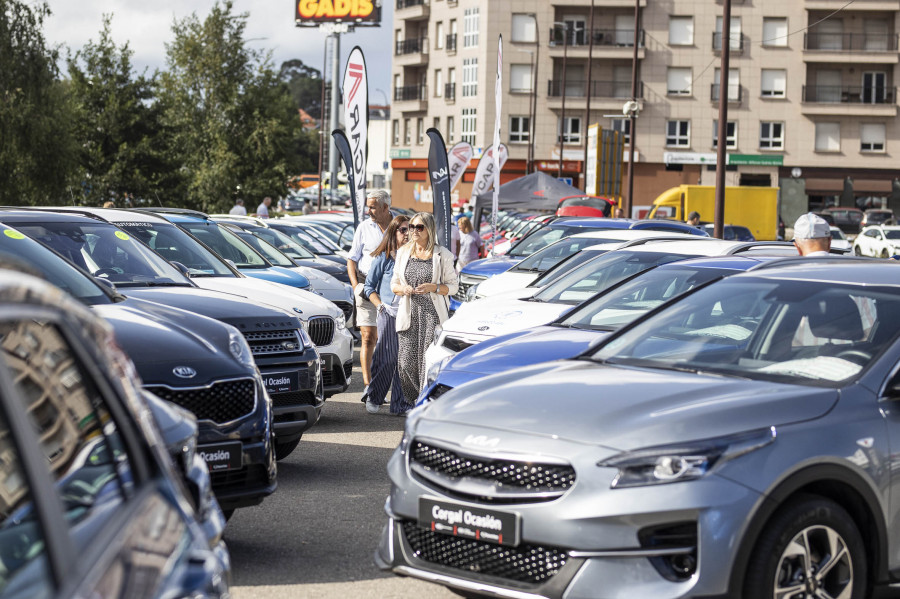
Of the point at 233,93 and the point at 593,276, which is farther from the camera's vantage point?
the point at 233,93

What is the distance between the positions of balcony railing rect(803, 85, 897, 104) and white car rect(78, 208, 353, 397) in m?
71.8

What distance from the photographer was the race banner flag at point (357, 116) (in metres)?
19.0

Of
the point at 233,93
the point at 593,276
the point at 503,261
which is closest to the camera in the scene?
the point at 593,276

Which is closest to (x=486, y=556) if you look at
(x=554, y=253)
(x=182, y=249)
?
(x=182, y=249)

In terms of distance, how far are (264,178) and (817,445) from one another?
44596 millimetres

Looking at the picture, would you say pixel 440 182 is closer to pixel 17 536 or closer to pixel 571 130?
pixel 17 536

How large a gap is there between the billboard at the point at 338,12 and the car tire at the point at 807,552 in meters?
74.5

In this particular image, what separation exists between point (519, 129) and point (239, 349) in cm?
7499

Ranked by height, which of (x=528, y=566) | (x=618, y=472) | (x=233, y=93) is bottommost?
(x=528, y=566)

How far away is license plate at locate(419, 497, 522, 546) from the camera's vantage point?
4.56 meters

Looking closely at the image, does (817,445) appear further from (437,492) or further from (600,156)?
(600,156)

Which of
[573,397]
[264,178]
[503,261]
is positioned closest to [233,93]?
[264,178]

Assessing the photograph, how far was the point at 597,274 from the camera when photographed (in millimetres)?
10875

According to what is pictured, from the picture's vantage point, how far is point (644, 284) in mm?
8125
